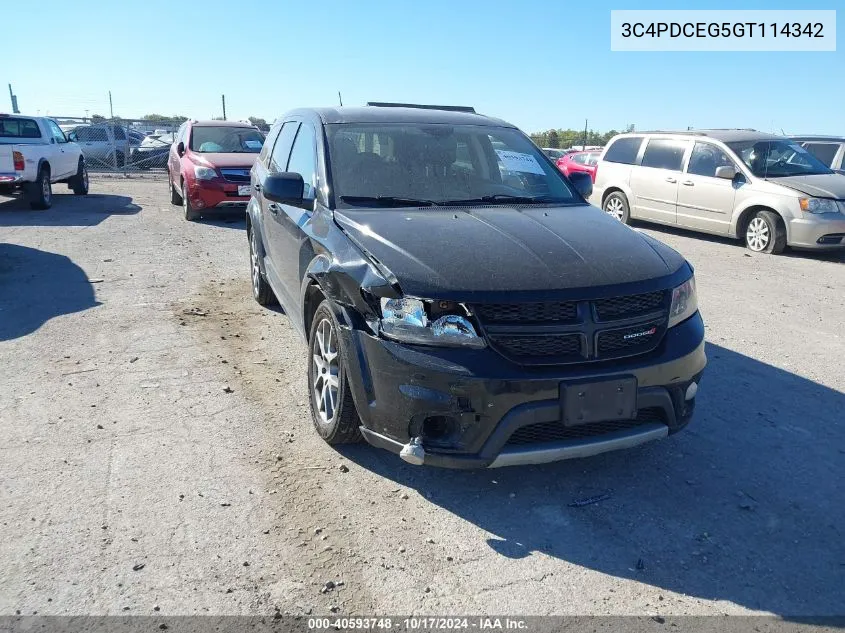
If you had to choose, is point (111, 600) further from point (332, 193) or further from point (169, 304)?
point (169, 304)

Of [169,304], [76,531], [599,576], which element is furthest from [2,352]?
[599,576]

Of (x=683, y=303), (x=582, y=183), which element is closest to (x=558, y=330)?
(x=683, y=303)

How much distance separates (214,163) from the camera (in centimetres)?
1184

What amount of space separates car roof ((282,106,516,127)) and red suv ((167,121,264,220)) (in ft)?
22.3

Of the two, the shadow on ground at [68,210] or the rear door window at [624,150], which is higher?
the rear door window at [624,150]

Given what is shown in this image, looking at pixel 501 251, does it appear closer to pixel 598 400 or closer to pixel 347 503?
pixel 598 400

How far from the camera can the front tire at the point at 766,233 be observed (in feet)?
32.8

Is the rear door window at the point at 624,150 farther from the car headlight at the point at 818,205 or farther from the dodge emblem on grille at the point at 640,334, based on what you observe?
the dodge emblem on grille at the point at 640,334

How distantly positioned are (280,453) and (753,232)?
29.3 ft

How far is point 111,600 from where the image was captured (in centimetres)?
266

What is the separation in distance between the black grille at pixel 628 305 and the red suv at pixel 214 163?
9.37 meters

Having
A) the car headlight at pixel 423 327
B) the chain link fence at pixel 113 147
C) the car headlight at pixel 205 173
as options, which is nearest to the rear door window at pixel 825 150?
the car headlight at pixel 205 173

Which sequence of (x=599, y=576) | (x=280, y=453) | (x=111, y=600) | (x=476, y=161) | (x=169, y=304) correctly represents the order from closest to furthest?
1. (x=111, y=600)
2. (x=599, y=576)
3. (x=280, y=453)
4. (x=476, y=161)
5. (x=169, y=304)

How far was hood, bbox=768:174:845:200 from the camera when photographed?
9.80 metres
